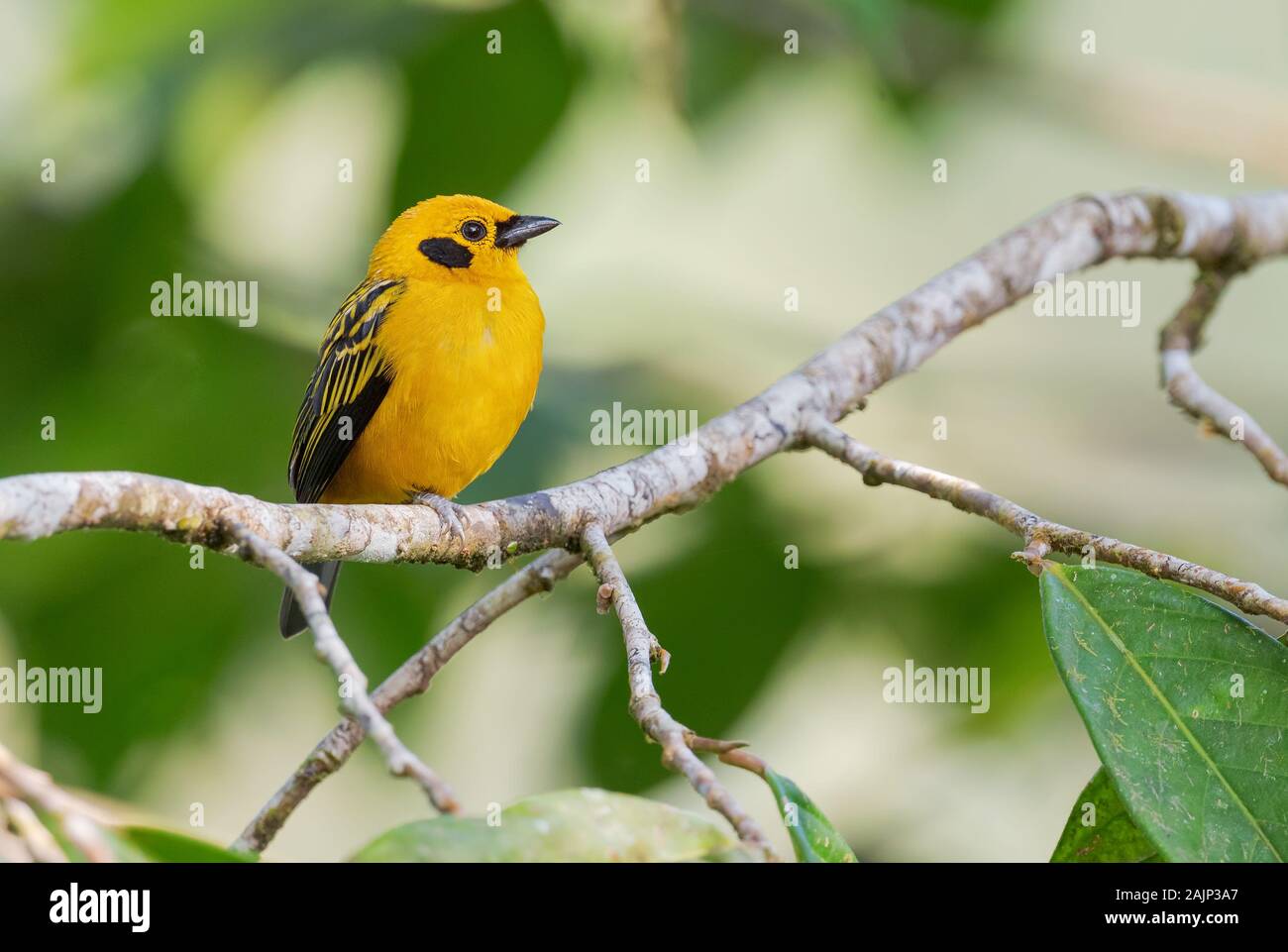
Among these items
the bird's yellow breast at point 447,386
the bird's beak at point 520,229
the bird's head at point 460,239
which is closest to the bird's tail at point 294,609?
the bird's yellow breast at point 447,386

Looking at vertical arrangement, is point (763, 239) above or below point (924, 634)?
above

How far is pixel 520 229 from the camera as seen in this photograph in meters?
4.82

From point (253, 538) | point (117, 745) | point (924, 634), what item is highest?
point (253, 538)

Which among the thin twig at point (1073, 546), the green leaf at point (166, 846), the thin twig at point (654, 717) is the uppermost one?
the thin twig at point (1073, 546)

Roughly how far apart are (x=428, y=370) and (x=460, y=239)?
0.75 m

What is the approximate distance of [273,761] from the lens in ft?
22.6

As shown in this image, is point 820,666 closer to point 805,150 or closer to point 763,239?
point 763,239

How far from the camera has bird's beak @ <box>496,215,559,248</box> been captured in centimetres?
481

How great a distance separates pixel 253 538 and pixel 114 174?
3630mm

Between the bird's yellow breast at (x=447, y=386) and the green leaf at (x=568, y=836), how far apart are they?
224cm

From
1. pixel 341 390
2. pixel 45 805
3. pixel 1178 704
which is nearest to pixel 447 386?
pixel 341 390

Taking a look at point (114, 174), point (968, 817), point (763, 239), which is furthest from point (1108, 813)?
point (763, 239)

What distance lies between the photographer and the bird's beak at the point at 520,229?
4.81m

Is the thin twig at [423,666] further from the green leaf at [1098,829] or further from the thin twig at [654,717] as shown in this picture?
the green leaf at [1098,829]
